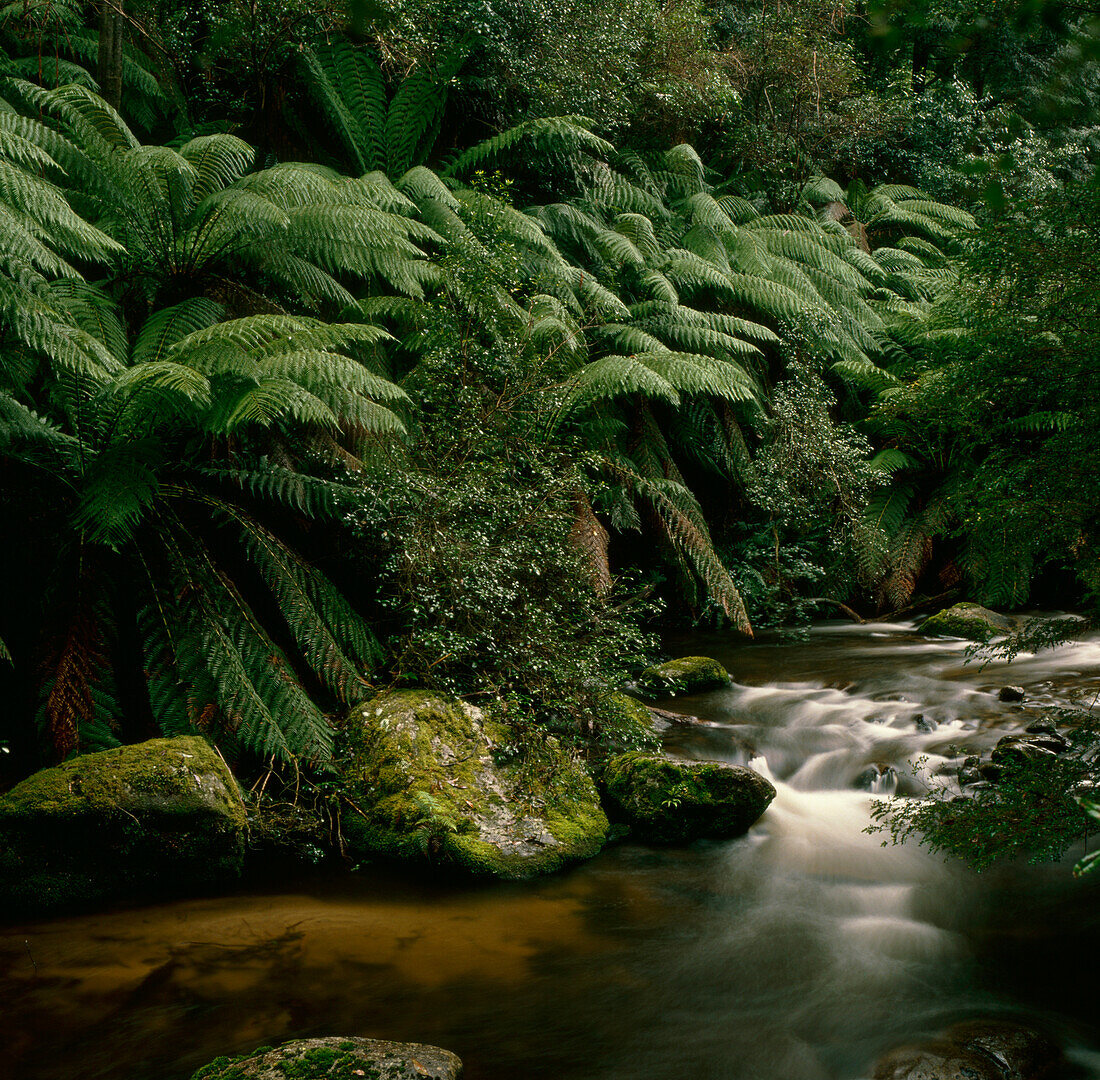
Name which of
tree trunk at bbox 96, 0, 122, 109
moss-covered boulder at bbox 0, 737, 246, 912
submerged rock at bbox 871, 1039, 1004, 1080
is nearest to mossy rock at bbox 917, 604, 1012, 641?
submerged rock at bbox 871, 1039, 1004, 1080

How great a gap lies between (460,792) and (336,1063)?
163cm

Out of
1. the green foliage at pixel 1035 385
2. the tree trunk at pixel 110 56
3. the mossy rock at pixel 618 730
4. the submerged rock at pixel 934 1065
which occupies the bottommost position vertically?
the submerged rock at pixel 934 1065

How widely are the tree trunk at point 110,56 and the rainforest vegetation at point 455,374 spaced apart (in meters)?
0.02

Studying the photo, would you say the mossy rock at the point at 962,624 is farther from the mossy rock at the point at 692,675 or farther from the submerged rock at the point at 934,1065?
the submerged rock at the point at 934,1065

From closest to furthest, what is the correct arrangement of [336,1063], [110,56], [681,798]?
1. [336,1063]
2. [681,798]
3. [110,56]

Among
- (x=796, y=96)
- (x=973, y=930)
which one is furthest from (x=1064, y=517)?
(x=796, y=96)

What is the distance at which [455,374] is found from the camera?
16.5 feet

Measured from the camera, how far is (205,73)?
737 cm

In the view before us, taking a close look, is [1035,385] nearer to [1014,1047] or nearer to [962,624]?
[1014,1047]

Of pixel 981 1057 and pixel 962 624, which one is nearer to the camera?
pixel 981 1057

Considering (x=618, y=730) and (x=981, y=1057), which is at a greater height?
(x=618, y=730)

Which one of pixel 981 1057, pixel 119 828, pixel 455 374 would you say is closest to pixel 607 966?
pixel 981 1057

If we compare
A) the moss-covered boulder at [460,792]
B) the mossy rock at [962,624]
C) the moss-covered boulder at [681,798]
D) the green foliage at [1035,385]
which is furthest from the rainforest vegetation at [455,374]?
the mossy rock at [962,624]

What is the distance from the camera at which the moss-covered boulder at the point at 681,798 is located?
3939mm
